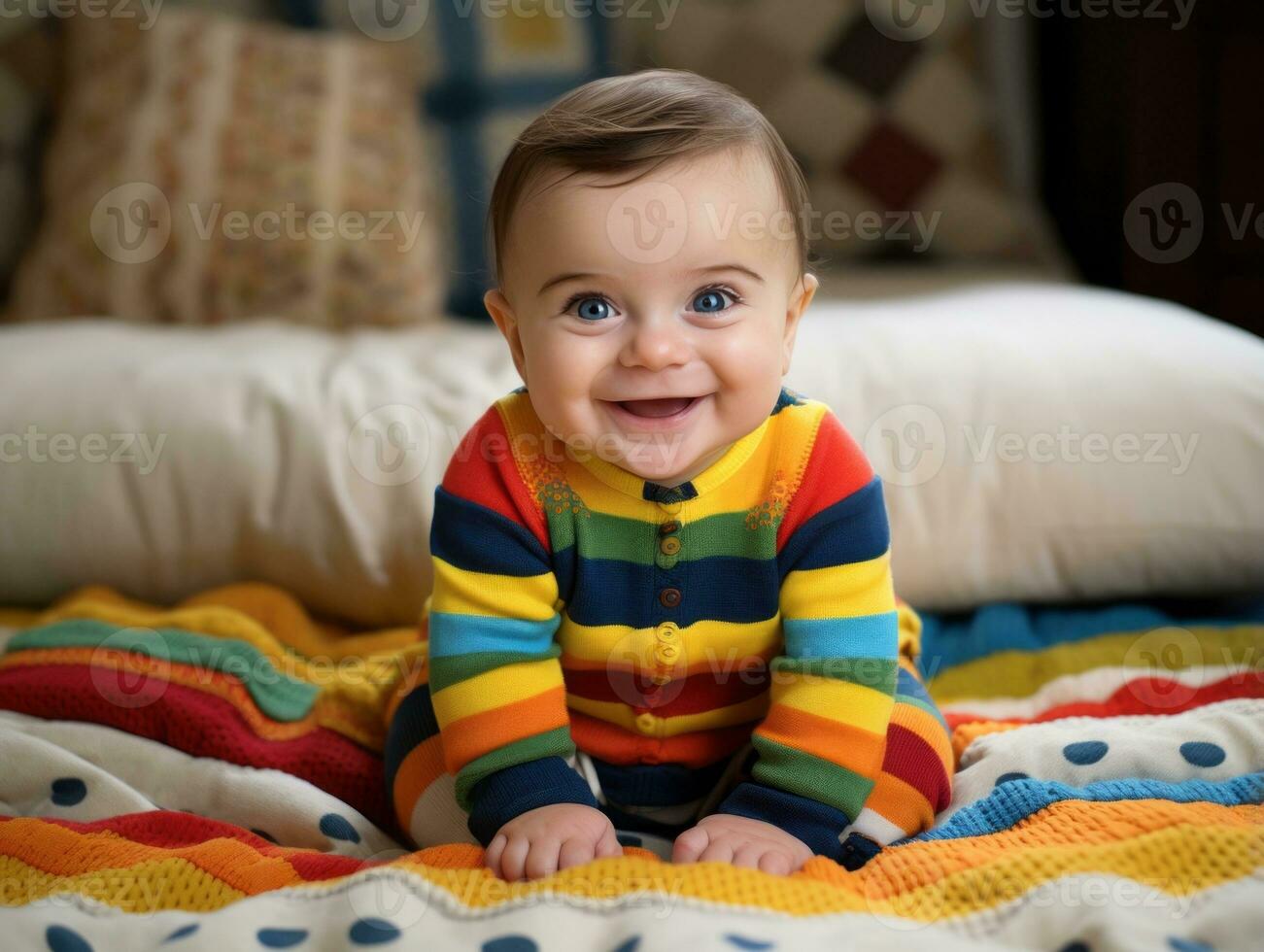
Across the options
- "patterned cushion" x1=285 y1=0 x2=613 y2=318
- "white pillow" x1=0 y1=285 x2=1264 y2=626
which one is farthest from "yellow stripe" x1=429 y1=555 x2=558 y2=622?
"patterned cushion" x1=285 y1=0 x2=613 y2=318

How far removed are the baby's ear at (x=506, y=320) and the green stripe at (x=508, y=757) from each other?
0.24 metres

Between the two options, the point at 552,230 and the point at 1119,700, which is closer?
the point at 552,230

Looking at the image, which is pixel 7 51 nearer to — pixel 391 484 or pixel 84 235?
pixel 84 235

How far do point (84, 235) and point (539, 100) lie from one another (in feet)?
2.16

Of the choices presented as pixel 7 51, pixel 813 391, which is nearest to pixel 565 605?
pixel 813 391

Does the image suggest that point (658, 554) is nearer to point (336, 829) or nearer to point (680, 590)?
point (680, 590)

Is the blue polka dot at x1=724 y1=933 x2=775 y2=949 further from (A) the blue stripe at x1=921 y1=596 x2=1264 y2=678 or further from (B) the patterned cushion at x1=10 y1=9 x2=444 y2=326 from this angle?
(B) the patterned cushion at x1=10 y1=9 x2=444 y2=326

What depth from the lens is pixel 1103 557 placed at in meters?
1.11

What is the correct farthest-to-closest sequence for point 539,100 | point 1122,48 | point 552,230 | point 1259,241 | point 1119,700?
point 539,100, point 1122,48, point 1259,241, point 1119,700, point 552,230

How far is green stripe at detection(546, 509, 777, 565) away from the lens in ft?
2.62

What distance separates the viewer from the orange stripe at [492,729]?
770 mm

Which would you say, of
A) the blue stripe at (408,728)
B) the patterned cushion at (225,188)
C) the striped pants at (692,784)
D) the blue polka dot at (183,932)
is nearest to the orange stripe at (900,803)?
the striped pants at (692,784)

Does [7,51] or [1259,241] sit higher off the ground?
[7,51]

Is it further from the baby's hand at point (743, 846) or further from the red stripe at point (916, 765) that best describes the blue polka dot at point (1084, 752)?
the baby's hand at point (743, 846)
